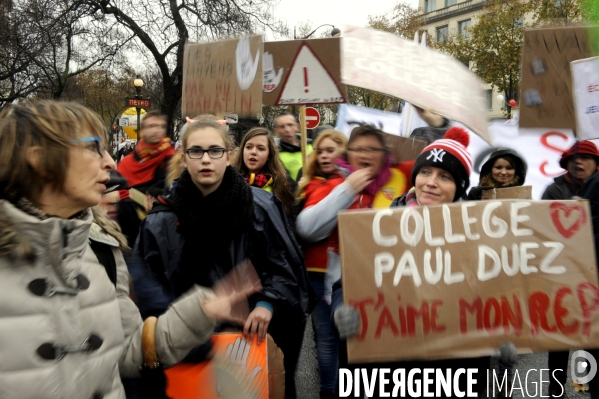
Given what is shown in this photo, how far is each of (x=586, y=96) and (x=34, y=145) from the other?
2811 mm

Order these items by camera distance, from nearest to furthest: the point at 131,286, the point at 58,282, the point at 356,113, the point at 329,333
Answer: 1. the point at 58,282
2. the point at 131,286
3. the point at 329,333
4. the point at 356,113

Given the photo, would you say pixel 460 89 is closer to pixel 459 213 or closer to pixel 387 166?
pixel 387 166

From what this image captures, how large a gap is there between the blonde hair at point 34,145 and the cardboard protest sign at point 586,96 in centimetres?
265

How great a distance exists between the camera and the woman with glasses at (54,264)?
1373 mm

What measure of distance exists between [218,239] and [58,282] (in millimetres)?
1107

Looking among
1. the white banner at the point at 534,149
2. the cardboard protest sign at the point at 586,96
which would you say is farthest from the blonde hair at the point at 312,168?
the white banner at the point at 534,149

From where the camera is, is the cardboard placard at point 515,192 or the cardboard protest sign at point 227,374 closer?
the cardboard protest sign at point 227,374

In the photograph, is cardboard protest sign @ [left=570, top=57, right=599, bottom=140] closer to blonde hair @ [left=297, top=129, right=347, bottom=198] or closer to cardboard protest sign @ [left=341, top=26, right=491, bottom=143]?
cardboard protest sign @ [left=341, top=26, right=491, bottom=143]

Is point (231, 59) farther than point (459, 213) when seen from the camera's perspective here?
Yes

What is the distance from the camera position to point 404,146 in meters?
3.81

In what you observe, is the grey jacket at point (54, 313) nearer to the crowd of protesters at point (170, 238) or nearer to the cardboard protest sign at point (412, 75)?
the crowd of protesters at point (170, 238)

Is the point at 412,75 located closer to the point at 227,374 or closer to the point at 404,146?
the point at 404,146

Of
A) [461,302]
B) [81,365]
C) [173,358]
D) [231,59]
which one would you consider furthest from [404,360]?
[231,59]

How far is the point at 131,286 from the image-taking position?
76.9 inches
